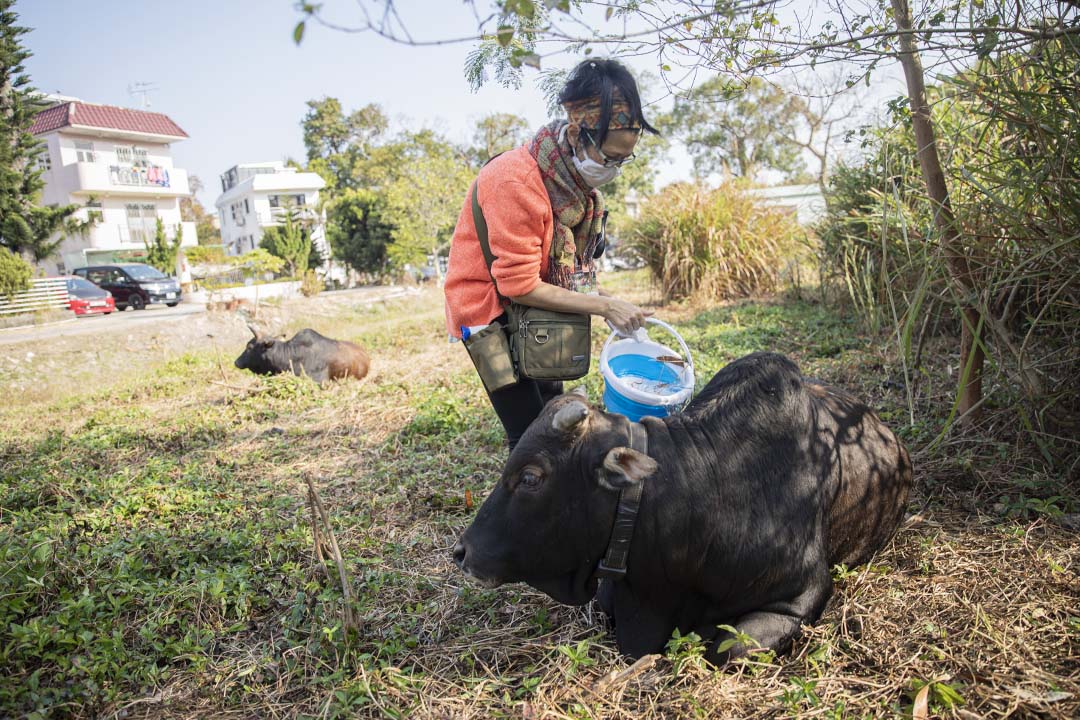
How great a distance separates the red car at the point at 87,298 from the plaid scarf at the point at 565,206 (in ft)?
63.7

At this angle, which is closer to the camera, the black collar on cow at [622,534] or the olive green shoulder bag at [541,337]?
the black collar on cow at [622,534]

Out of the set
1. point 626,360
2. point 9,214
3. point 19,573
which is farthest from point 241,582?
point 9,214

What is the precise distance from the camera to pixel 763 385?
2691 mm

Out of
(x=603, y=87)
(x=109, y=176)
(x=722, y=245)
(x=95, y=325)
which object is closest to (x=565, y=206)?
(x=603, y=87)

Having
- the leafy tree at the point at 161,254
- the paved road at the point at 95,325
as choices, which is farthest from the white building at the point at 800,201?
the leafy tree at the point at 161,254

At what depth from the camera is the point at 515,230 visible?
9.14ft

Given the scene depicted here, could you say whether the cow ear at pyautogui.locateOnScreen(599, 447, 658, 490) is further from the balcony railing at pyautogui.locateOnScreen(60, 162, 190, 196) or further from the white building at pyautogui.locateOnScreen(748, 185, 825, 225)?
the balcony railing at pyautogui.locateOnScreen(60, 162, 190, 196)

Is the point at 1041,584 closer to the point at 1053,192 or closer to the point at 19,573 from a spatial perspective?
the point at 1053,192

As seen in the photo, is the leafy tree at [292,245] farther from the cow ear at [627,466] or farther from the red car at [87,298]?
the cow ear at [627,466]

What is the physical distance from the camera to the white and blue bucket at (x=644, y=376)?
312cm

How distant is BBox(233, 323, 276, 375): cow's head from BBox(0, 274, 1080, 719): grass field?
3.68 m

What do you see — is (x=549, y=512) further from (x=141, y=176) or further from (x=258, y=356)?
(x=141, y=176)

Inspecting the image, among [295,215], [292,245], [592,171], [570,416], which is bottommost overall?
[570,416]

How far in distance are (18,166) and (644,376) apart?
22408 mm
